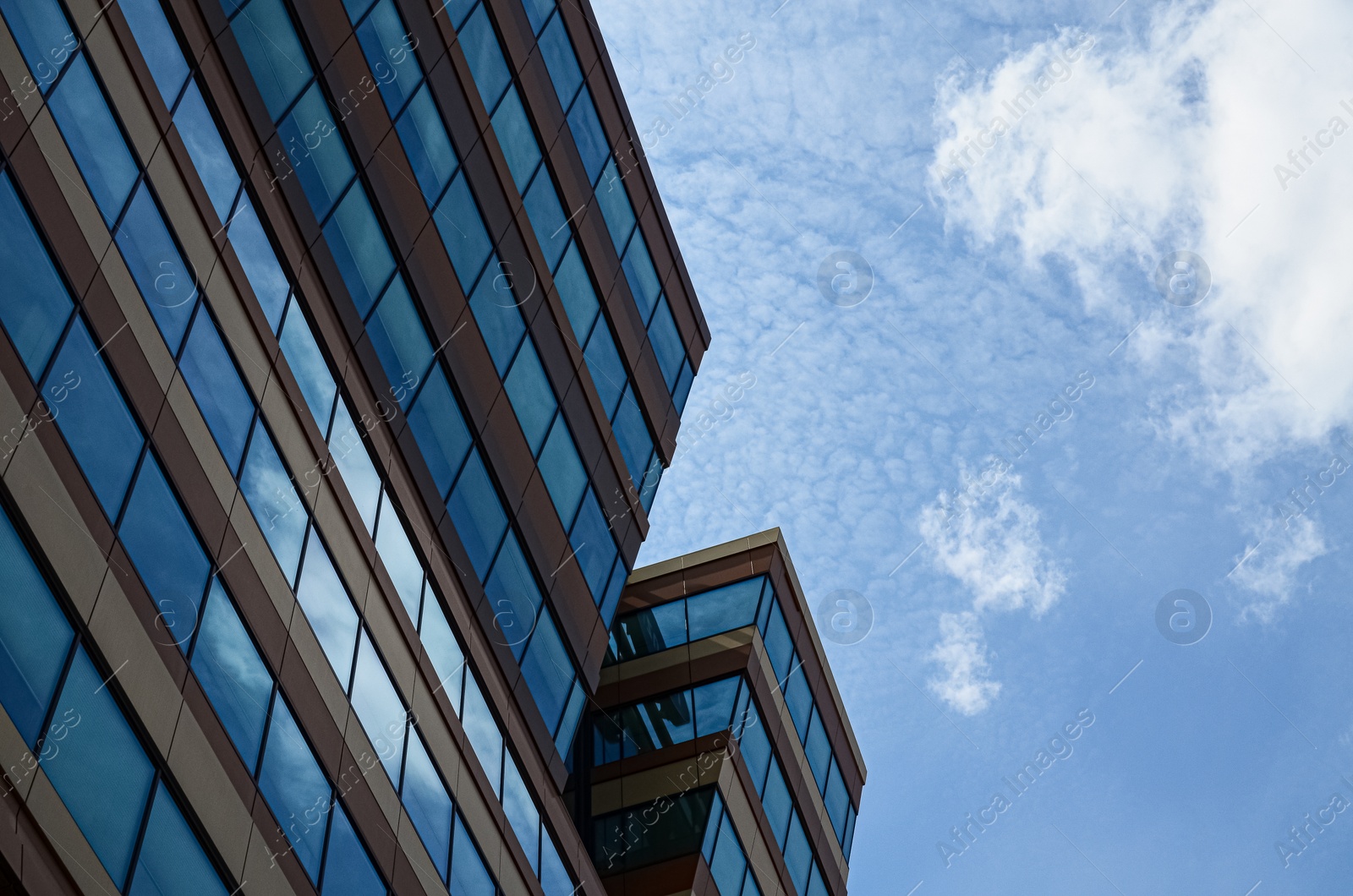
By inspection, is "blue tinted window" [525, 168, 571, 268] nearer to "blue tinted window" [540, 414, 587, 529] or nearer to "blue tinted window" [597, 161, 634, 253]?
"blue tinted window" [597, 161, 634, 253]

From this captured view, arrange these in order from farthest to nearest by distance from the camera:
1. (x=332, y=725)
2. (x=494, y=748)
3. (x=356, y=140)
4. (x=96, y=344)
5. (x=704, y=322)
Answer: (x=704, y=322)
(x=494, y=748)
(x=356, y=140)
(x=332, y=725)
(x=96, y=344)

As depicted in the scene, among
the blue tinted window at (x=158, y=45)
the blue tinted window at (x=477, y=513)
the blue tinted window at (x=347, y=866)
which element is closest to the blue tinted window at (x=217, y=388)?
the blue tinted window at (x=158, y=45)

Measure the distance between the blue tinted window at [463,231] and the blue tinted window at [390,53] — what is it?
208cm

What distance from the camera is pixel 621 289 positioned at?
31.3 m

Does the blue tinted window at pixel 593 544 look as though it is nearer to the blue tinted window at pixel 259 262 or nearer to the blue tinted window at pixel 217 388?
the blue tinted window at pixel 259 262

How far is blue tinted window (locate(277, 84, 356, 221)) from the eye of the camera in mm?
20891

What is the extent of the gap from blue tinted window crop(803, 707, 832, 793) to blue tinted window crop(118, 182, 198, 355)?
75.1 feet

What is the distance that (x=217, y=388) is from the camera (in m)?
17.8

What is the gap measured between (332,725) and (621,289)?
14.9m

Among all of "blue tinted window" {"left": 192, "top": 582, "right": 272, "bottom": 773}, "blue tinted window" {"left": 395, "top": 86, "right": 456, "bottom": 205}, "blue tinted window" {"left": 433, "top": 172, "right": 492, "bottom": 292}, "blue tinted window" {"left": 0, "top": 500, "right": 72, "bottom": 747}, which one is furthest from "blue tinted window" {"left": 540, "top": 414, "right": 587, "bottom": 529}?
"blue tinted window" {"left": 0, "top": 500, "right": 72, "bottom": 747}

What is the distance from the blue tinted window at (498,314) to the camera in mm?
25609

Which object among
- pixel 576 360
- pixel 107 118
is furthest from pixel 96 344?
pixel 576 360

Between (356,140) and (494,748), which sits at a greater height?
(356,140)

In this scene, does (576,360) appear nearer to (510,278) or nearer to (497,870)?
(510,278)
